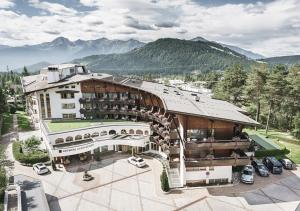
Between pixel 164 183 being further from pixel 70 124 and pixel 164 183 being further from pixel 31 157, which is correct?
pixel 70 124

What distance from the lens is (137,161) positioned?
44.3 meters

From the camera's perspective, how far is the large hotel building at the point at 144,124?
35312 millimetres

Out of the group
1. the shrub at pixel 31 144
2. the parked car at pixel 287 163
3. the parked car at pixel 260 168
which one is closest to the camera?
the parked car at pixel 260 168

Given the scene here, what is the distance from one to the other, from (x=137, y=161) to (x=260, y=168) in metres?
19.4

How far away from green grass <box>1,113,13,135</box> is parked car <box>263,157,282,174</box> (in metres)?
56.9

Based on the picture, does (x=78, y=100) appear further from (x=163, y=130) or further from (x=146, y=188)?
(x=146, y=188)

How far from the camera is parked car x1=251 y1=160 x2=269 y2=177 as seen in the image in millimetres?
39688

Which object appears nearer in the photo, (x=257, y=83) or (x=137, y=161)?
(x=137, y=161)

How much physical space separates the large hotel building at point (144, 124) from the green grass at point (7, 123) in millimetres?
7819

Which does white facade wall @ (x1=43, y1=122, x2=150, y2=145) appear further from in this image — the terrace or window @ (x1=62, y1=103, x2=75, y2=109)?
window @ (x1=62, y1=103, x2=75, y2=109)

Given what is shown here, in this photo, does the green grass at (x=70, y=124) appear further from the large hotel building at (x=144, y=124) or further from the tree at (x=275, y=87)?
the tree at (x=275, y=87)

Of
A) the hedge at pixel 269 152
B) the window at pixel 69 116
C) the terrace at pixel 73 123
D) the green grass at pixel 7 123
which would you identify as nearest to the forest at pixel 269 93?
the hedge at pixel 269 152

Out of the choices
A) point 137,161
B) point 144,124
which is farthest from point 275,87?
point 137,161

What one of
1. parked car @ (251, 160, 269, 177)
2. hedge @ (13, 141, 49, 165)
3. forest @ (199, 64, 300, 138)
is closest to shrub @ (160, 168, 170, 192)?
parked car @ (251, 160, 269, 177)
